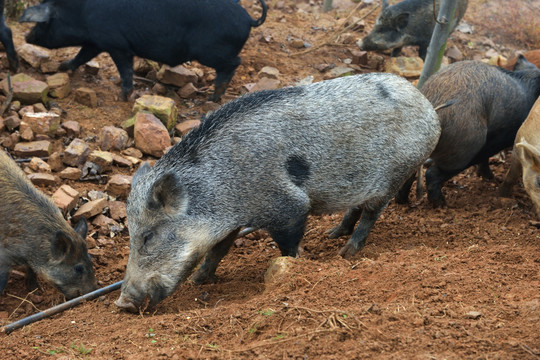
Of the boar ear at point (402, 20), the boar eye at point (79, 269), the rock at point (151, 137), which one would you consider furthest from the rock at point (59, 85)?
the boar ear at point (402, 20)

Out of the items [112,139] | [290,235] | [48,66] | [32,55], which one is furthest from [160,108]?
[290,235]

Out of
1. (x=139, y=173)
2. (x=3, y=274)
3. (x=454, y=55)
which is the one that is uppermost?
(x=139, y=173)

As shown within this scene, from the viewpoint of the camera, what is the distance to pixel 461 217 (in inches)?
246

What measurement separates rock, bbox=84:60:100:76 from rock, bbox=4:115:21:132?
2.04 m

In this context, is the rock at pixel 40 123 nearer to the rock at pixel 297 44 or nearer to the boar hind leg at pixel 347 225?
the boar hind leg at pixel 347 225

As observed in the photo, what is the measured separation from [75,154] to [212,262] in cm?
233

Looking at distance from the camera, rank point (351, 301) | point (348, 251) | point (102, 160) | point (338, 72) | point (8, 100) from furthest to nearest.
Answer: point (338, 72) < point (8, 100) < point (102, 160) < point (348, 251) < point (351, 301)

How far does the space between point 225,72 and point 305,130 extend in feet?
12.8

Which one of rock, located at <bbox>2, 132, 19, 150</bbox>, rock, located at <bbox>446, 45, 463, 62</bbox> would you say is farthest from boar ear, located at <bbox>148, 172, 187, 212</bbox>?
rock, located at <bbox>446, 45, 463, 62</bbox>

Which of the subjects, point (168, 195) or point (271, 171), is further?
point (271, 171)

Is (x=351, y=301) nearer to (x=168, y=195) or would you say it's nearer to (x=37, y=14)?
(x=168, y=195)

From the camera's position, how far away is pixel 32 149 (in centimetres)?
681

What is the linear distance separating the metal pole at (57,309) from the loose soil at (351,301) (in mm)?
57

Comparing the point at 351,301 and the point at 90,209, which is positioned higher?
the point at 351,301
